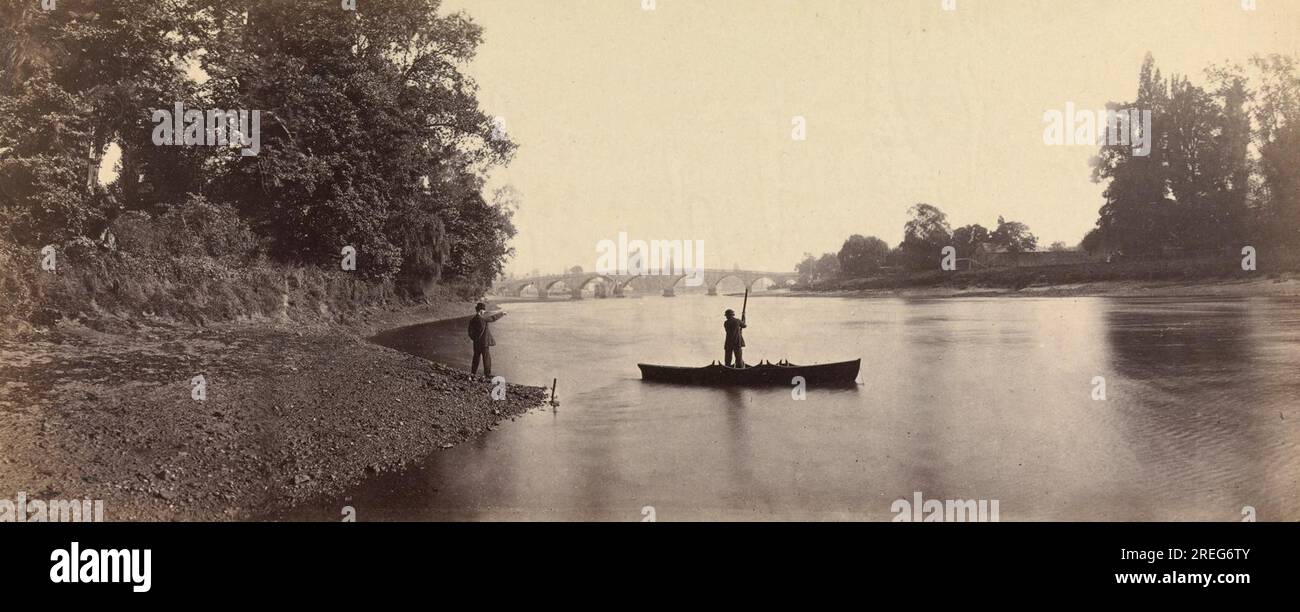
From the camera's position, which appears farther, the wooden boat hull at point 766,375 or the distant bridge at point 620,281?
the distant bridge at point 620,281

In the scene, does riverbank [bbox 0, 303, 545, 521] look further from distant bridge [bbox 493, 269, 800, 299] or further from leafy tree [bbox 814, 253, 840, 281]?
leafy tree [bbox 814, 253, 840, 281]

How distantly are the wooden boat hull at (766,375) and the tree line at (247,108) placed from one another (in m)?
18.5

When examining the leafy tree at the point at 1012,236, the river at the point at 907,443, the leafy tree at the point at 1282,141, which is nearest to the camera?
the river at the point at 907,443

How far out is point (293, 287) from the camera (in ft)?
106

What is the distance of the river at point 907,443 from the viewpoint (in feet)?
37.1

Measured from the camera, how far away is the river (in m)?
11.3

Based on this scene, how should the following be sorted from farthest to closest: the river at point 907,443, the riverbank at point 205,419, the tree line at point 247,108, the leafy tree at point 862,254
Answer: the leafy tree at point 862,254 → the tree line at point 247,108 → the river at point 907,443 → the riverbank at point 205,419

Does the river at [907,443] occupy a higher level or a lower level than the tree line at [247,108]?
lower

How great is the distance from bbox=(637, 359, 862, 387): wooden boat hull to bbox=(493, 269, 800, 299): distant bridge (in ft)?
336

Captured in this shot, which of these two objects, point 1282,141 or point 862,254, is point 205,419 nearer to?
point 1282,141

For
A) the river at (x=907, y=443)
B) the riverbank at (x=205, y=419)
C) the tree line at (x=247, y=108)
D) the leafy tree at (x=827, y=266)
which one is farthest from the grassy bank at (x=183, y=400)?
the leafy tree at (x=827, y=266)

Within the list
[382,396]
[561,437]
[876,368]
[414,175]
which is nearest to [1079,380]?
[876,368]

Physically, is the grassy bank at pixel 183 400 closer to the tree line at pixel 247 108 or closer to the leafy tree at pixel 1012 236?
the tree line at pixel 247 108
